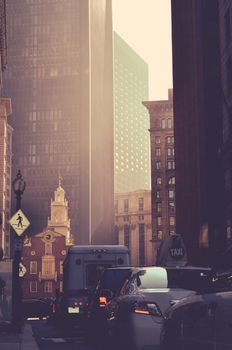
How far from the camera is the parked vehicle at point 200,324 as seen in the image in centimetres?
555

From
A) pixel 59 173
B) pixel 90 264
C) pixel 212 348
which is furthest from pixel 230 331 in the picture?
pixel 59 173

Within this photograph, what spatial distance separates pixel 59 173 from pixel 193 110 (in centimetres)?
12042

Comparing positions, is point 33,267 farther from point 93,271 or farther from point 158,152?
point 93,271

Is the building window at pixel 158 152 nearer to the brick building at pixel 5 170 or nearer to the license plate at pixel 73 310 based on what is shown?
the brick building at pixel 5 170

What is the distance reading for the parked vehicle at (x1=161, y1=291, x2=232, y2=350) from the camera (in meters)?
5.55

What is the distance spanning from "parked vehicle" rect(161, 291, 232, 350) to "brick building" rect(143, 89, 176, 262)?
14027cm

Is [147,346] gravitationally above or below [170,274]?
below

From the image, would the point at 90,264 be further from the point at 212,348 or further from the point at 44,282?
the point at 44,282

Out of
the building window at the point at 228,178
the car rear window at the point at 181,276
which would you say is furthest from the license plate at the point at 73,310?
the building window at the point at 228,178

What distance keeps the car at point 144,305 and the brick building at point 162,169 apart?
136 metres

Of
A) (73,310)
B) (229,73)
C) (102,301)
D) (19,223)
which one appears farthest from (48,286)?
(102,301)

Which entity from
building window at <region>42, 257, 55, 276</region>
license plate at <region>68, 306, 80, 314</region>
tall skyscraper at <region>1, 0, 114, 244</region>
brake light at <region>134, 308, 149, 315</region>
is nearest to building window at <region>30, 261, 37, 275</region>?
building window at <region>42, 257, 55, 276</region>

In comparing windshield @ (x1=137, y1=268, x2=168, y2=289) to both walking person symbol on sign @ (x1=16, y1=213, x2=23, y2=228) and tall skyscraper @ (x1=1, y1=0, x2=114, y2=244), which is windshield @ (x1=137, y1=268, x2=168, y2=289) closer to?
walking person symbol on sign @ (x1=16, y1=213, x2=23, y2=228)

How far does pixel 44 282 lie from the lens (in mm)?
148500
